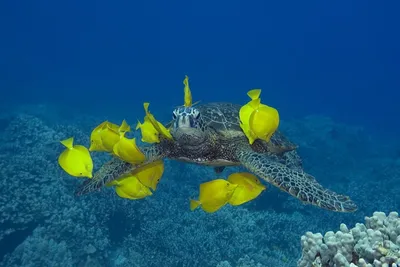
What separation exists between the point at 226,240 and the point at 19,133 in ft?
27.1

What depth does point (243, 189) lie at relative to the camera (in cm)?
373

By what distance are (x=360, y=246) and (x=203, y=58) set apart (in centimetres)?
9576

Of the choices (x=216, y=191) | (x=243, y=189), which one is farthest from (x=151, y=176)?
(x=243, y=189)

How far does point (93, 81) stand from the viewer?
4744 cm

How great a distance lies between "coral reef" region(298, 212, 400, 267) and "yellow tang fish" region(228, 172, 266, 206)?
2.76 ft

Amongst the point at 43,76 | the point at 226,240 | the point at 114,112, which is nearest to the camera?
the point at 226,240

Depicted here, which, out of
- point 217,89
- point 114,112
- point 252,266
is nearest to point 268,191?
point 252,266

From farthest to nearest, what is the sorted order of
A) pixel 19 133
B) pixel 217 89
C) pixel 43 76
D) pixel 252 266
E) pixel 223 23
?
pixel 223 23 < pixel 217 89 < pixel 43 76 < pixel 19 133 < pixel 252 266

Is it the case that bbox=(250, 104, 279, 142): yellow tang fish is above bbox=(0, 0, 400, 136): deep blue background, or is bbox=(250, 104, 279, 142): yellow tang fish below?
below

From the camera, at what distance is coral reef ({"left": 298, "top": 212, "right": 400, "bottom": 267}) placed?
8.11ft

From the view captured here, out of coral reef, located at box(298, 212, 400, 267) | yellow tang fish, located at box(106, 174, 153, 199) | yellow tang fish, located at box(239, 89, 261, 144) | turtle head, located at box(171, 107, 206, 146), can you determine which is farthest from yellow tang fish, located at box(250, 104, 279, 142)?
yellow tang fish, located at box(106, 174, 153, 199)

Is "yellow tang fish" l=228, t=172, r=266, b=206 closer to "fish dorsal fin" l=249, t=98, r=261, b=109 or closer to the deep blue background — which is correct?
"fish dorsal fin" l=249, t=98, r=261, b=109

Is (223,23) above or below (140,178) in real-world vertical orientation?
above

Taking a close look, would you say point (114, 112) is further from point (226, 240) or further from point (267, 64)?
point (267, 64)
